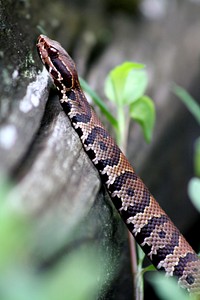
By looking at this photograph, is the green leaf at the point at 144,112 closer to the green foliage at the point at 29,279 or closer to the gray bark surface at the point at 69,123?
the gray bark surface at the point at 69,123

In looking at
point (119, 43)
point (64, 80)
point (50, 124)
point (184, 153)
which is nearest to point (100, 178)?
point (50, 124)

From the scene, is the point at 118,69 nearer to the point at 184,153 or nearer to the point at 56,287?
the point at 184,153

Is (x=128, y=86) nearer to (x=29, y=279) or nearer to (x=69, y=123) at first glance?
(x=69, y=123)

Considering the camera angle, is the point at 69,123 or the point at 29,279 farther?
the point at 69,123

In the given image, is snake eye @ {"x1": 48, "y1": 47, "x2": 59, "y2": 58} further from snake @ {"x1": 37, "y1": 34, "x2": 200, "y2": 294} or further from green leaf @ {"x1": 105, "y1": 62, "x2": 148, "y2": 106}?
green leaf @ {"x1": 105, "y1": 62, "x2": 148, "y2": 106}

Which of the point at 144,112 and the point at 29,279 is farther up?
the point at 144,112

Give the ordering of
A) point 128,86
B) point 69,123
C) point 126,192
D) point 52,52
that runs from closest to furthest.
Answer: point 69,123
point 128,86
point 126,192
point 52,52

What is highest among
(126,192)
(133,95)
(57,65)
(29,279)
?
(57,65)

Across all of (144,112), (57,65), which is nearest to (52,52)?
(57,65)
